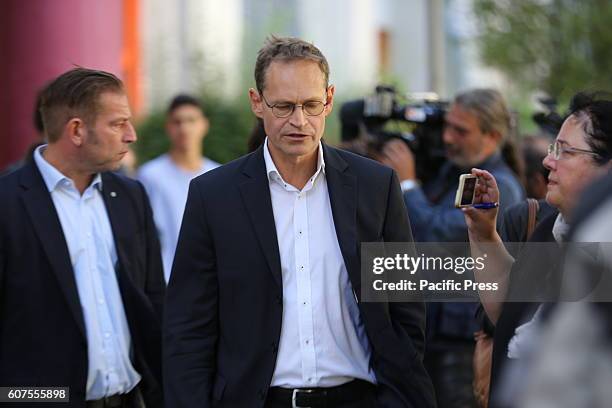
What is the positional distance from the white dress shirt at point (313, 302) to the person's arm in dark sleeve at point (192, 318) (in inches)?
9.9

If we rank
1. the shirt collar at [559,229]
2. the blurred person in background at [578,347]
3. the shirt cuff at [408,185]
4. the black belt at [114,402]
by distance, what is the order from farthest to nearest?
the shirt cuff at [408,185] → the black belt at [114,402] → the shirt collar at [559,229] → the blurred person in background at [578,347]

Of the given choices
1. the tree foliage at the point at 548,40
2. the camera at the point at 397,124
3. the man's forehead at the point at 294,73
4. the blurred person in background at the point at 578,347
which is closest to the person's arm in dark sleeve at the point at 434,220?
the camera at the point at 397,124

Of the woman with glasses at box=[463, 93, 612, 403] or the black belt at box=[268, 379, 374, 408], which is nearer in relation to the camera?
the woman with glasses at box=[463, 93, 612, 403]

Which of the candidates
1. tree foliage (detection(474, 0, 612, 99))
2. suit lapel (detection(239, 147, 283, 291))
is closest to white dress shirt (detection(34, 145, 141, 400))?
suit lapel (detection(239, 147, 283, 291))

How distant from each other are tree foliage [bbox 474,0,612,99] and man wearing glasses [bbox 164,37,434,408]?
471 inches

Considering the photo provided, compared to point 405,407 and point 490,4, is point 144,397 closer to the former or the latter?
point 405,407

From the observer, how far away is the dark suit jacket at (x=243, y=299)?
3.51m

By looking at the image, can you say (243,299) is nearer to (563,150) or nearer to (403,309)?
(403,309)

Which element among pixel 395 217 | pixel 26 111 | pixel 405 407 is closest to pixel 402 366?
pixel 405 407

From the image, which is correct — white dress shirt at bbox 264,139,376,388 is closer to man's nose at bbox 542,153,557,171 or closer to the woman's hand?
the woman's hand

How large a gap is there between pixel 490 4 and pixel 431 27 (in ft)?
13.9

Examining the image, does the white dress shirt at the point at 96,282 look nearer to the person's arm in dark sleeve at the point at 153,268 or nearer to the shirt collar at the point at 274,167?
the person's arm in dark sleeve at the point at 153,268

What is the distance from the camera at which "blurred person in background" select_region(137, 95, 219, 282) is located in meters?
7.33

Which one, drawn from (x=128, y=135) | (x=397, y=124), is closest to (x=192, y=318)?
(x=128, y=135)
